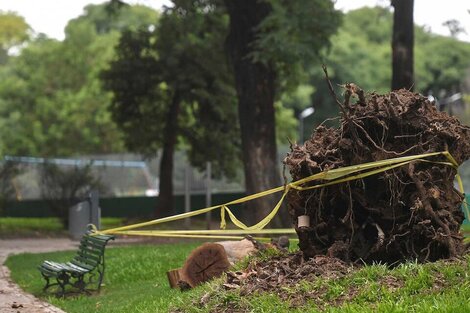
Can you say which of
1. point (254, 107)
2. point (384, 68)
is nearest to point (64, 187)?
point (254, 107)

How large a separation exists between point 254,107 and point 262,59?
156 cm

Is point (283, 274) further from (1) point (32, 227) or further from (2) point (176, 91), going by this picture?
(2) point (176, 91)

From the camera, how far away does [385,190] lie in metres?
8.05

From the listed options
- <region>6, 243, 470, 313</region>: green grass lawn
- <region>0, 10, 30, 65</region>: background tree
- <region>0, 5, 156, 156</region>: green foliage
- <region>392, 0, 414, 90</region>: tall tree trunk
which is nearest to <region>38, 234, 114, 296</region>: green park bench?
<region>6, 243, 470, 313</region>: green grass lawn

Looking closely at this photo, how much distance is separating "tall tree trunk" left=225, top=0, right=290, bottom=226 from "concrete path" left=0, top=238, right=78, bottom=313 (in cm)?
490

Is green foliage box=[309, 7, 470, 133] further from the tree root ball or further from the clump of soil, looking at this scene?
the clump of soil

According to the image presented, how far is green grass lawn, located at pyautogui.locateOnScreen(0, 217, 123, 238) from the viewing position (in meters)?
25.3

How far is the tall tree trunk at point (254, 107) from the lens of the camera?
1997 cm

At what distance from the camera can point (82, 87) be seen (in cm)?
5459

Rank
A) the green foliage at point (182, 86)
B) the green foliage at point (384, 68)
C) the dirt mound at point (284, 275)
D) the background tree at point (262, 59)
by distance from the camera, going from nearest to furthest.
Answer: the dirt mound at point (284, 275) < the background tree at point (262, 59) < the green foliage at point (182, 86) < the green foliage at point (384, 68)

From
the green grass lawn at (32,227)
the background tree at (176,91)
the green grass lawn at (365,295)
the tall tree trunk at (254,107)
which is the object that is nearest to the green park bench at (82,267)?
the green grass lawn at (365,295)

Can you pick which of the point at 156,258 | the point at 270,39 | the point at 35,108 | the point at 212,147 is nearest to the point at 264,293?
the point at 156,258

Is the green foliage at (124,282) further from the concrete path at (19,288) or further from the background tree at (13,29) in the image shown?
the background tree at (13,29)

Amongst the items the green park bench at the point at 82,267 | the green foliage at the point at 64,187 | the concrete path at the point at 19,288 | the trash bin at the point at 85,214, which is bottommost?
the concrete path at the point at 19,288
